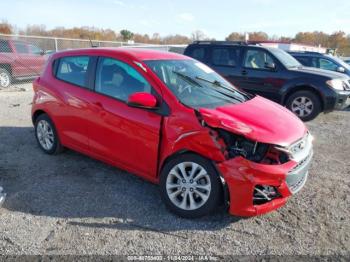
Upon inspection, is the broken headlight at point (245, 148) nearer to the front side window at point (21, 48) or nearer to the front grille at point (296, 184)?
the front grille at point (296, 184)

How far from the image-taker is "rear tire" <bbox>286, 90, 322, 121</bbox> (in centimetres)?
761

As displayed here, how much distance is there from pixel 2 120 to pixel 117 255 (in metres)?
5.72

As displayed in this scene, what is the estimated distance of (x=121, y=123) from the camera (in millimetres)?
3586

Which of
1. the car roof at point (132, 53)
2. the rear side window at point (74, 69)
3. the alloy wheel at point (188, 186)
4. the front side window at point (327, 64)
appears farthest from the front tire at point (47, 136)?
the front side window at point (327, 64)

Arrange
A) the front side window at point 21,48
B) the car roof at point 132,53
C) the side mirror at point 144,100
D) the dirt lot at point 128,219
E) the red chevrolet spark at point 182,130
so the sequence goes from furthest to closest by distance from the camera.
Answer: the front side window at point 21,48 → the car roof at point 132,53 → the side mirror at point 144,100 → the red chevrolet spark at point 182,130 → the dirt lot at point 128,219

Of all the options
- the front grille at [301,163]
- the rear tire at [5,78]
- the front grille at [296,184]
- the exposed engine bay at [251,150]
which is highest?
the exposed engine bay at [251,150]

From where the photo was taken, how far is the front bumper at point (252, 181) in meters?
2.87

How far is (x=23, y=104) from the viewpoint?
892 cm

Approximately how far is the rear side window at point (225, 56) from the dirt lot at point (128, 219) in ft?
14.5

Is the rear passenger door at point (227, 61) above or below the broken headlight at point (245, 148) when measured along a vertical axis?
above

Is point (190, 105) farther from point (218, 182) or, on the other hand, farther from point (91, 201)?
point (91, 201)

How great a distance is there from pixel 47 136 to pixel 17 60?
8231 millimetres

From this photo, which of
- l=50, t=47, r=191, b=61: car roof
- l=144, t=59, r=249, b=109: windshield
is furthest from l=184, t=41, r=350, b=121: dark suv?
l=50, t=47, r=191, b=61: car roof

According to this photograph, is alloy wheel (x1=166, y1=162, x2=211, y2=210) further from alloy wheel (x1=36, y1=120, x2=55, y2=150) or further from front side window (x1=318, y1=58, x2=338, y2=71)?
front side window (x1=318, y1=58, x2=338, y2=71)
